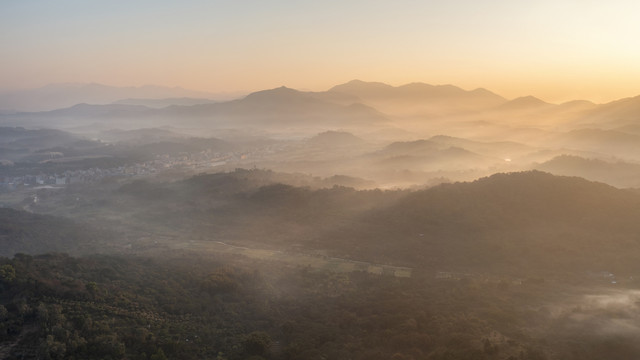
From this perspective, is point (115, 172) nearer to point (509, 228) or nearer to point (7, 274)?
point (7, 274)

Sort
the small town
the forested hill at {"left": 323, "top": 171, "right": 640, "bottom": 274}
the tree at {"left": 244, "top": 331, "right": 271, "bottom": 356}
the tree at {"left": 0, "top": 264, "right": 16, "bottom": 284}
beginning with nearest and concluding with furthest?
the tree at {"left": 244, "top": 331, "right": 271, "bottom": 356}
the tree at {"left": 0, "top": 264, "right": 16, "bottom": 284}
the forested hill at {"left": 323, "top": 171, "right": 640, "bottom": 274}
the small town

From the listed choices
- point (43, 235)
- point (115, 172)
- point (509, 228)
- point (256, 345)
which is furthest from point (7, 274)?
point (115, 172)

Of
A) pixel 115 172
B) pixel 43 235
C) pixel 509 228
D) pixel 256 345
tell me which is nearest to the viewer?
pixel 256 345

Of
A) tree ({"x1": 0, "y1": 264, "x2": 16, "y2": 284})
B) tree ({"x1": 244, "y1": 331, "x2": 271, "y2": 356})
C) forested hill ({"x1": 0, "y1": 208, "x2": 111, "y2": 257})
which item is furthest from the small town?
tree ({"x1": 244, "y1": 331, "x2": 271, "y2": 356})

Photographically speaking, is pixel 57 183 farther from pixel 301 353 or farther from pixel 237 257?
pixel 301 353

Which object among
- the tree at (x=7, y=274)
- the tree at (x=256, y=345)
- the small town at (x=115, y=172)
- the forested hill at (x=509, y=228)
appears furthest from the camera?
the small town at (x=115, y=172)

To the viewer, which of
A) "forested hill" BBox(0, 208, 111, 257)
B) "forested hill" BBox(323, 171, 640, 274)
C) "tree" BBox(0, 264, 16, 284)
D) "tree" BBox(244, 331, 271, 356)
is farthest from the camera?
"forested hill" BBox(0, 208, 111, 257)

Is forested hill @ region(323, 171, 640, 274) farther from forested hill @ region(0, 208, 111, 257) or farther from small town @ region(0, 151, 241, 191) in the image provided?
small town @ region(0, 151, 241, 191)

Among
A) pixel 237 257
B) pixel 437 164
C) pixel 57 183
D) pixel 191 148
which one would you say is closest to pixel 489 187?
pixel 237 257

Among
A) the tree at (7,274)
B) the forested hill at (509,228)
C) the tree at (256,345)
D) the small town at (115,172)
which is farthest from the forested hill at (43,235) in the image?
the small town at (115,172)

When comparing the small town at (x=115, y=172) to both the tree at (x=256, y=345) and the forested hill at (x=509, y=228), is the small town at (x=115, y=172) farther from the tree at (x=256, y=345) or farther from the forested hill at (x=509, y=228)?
the tree at (x=256, y=345)

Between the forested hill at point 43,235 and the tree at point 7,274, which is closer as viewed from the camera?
the tree at point 7,274
